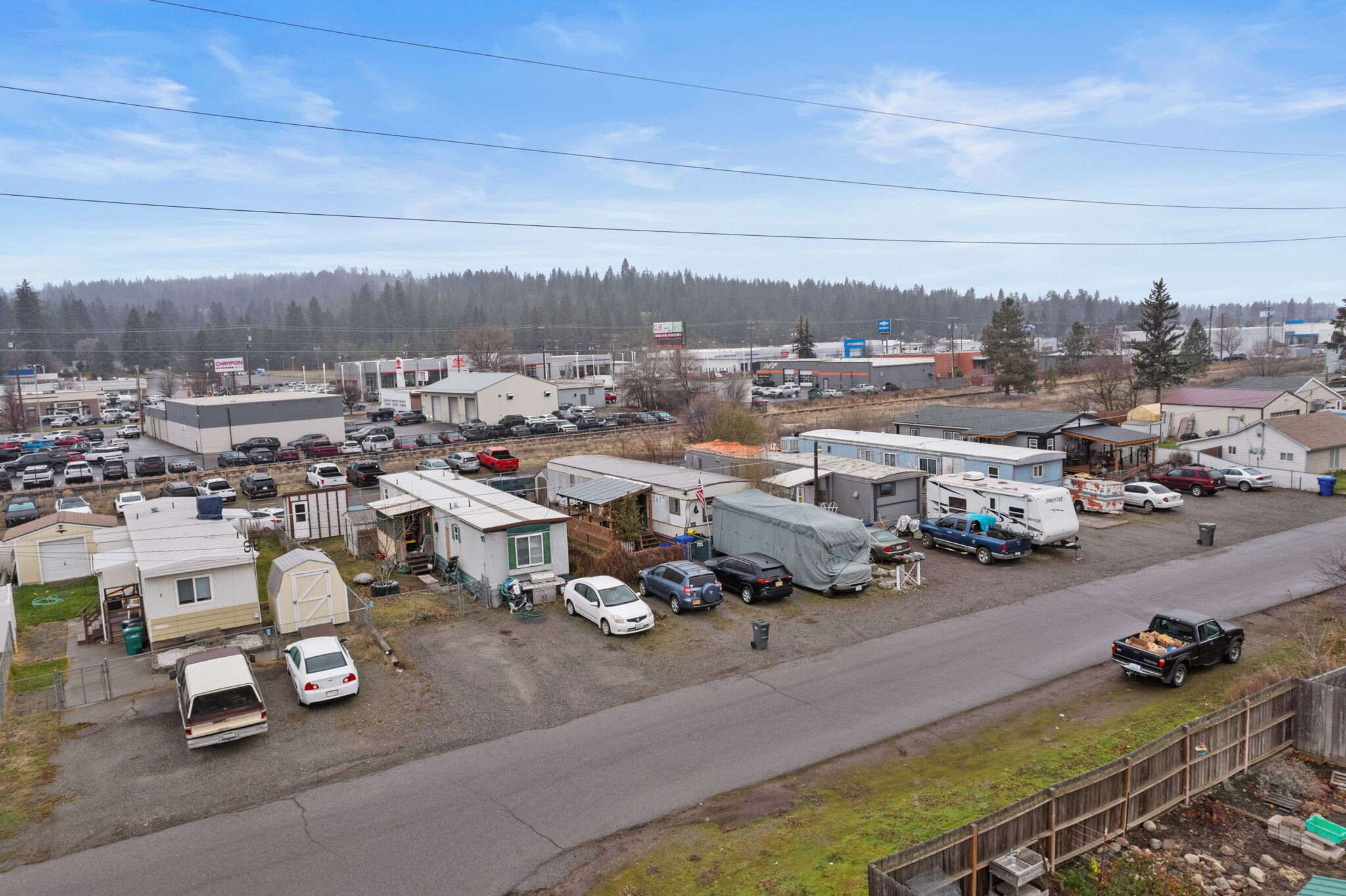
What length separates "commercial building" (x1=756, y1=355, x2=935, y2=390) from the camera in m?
87.2

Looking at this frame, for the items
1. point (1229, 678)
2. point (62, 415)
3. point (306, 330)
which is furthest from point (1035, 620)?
point (306, 330)

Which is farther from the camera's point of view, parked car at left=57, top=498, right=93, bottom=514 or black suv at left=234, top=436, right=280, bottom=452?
black suv at left=234, top=436, right=280, bottom=452

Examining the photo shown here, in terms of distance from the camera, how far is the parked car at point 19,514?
3467 cm

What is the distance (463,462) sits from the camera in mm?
45344

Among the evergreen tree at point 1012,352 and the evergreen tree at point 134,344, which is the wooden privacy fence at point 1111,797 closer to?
the evergreen tree at point 1012,352

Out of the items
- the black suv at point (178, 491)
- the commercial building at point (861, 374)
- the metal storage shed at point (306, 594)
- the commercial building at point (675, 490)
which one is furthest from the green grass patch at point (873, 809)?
the commercial building at point (861, 374)

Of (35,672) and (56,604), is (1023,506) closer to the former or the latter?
(35,672)

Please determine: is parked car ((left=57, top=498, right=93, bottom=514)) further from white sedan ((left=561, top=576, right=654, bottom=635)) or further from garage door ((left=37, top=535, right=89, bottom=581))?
white sedan ((left=561, top=576, right=654, bottom=635))

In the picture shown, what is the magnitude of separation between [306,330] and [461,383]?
99.8 m

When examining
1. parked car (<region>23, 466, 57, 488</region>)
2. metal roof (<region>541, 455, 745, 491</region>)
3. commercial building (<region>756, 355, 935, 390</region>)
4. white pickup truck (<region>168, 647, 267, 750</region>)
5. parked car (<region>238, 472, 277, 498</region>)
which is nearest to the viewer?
white pickup truck (<region>168, 647, 267, 750</region>)

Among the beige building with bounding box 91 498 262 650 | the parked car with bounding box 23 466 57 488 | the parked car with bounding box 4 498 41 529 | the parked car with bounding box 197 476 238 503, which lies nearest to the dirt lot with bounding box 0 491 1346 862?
the beige building with bounding box 91 498 262 650

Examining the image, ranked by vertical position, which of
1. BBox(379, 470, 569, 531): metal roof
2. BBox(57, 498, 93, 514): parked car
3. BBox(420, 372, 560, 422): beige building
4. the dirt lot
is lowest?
the dirt lot

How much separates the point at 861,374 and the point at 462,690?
249 feet

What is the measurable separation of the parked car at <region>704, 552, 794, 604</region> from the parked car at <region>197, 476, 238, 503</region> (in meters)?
27.1
